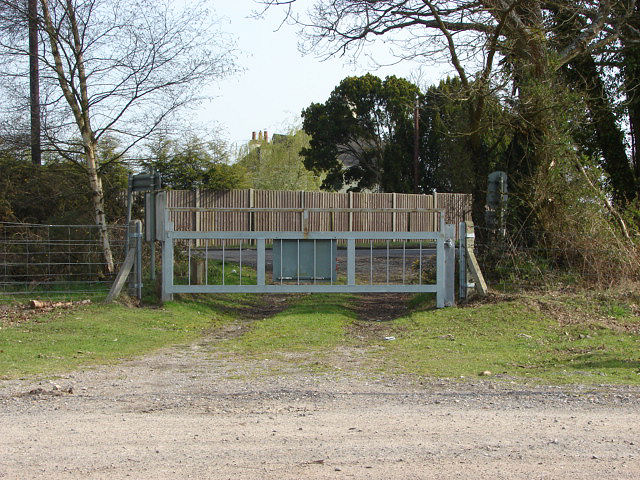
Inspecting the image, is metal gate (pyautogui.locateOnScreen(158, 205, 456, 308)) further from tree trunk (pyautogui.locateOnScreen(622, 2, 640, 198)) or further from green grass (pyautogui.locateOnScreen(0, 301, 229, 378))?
tree trunk (pyautogui.locateOnScreen(622, 2, 640, 198))

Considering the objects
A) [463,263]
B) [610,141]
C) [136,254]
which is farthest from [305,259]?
[610,141]

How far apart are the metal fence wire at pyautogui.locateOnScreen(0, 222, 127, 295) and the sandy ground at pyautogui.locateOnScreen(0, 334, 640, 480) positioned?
8254mm

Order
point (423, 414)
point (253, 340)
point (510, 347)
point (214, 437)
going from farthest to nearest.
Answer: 1. point (253, 340)
2. point (510, 347)
3. point (423, 414)
4. point (214, 437)

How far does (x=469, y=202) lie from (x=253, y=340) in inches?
359

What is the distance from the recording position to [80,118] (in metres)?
16.8

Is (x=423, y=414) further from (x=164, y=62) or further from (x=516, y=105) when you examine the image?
(x=164, y=62)

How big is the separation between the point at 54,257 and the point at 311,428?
12.5m

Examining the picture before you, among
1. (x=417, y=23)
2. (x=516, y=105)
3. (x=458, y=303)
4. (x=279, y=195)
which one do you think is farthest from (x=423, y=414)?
(x=279, y=195)

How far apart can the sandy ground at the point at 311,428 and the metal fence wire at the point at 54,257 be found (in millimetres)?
8254

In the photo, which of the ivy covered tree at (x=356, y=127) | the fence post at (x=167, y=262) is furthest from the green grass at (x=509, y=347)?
the ivy covered tree at (x=356, y=127)

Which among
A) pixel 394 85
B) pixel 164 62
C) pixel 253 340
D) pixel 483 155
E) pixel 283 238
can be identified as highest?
pixel 394 85

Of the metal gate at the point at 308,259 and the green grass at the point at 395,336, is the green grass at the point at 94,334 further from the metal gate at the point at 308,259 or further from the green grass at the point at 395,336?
the metal gate at the point at 308,259

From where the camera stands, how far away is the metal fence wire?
15.4 m

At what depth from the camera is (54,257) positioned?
16422mm
